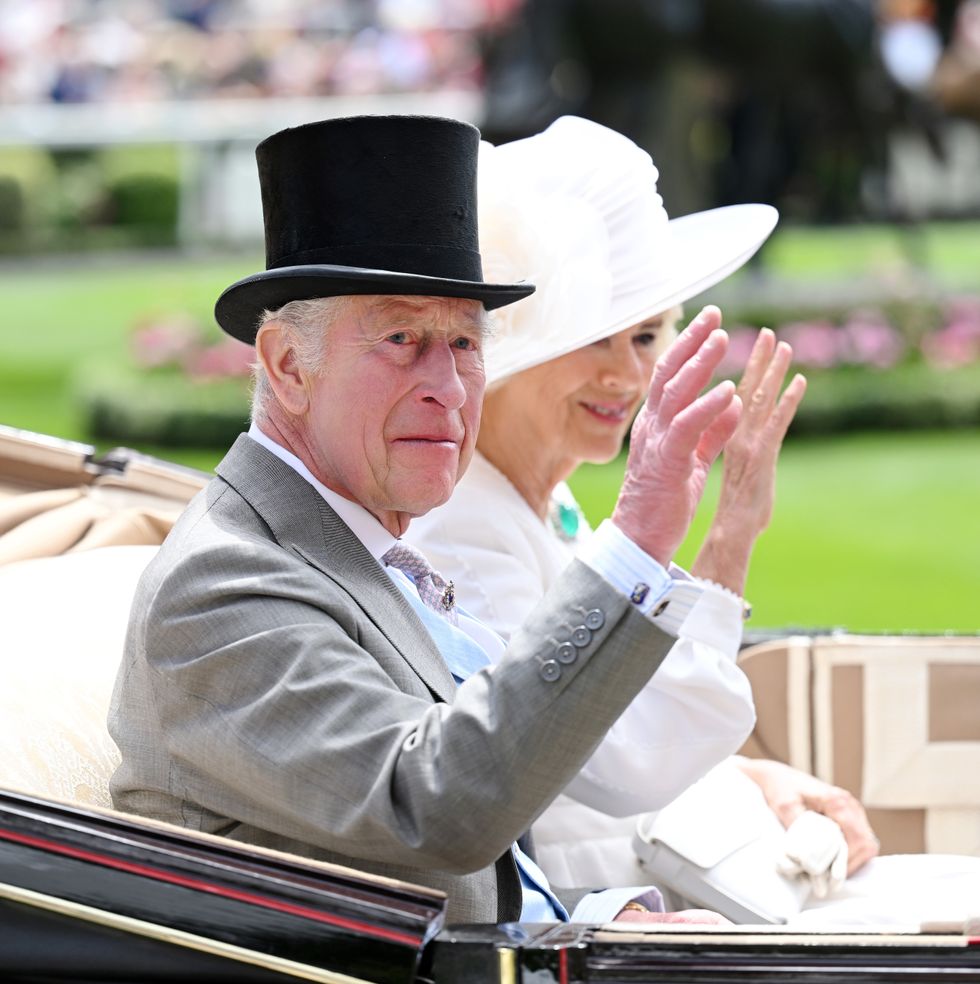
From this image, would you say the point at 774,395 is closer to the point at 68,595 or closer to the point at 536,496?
the point at 536,496

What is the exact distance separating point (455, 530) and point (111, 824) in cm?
102

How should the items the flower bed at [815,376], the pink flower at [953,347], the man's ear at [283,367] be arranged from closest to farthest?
the man's ear at [283,367] → the flower bed at [815,376] → the pink flower at [953,347]

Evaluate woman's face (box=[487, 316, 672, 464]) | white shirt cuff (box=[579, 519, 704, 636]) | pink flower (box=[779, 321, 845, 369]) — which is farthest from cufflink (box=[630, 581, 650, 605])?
pink flower (box=[779, 321, 845, 369])

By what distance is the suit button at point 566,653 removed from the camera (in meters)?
1.71

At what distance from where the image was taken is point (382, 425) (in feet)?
6.51

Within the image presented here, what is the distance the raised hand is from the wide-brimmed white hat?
85cm

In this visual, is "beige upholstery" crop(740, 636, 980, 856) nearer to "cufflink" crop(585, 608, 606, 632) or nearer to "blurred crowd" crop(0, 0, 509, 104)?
"cufflink" crop(585, 608, 606, 632)

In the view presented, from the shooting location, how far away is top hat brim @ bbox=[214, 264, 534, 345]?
1905 millimetres

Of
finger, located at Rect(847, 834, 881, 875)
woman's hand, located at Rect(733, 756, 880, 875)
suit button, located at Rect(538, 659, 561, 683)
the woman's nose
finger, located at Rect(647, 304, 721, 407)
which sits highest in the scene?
the woman's nose

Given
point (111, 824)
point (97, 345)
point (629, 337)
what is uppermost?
point (97, 345)

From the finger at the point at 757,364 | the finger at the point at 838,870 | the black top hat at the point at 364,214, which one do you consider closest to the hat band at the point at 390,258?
the black top hat at the point at 364,214

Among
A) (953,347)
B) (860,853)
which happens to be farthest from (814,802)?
(953,347)

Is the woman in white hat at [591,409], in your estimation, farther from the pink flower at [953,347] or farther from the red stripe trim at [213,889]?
the pink flower at [953,347]

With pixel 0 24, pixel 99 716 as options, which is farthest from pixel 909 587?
pixel 0 24
